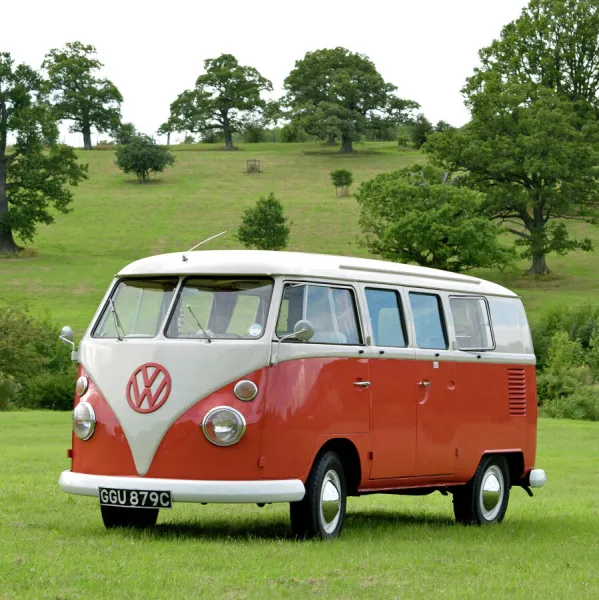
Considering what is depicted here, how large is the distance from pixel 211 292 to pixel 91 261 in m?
70.6

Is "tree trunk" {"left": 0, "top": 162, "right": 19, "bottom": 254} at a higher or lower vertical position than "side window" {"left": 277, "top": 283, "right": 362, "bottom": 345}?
lower

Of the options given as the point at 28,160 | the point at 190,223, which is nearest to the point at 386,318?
the point at 28,160

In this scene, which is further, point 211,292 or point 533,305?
point 533,305

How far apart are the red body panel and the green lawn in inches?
24.4

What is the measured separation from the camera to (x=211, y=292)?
11.1m

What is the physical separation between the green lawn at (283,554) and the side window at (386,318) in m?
1.87

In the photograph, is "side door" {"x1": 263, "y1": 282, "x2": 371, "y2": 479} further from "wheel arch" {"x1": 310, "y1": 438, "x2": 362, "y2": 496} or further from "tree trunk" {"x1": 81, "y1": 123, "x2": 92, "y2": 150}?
"tree trunk" {"x1": 81, "y1": 123, "x2": 92, "y2": 150}

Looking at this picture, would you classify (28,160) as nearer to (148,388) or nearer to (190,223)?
(190,223)

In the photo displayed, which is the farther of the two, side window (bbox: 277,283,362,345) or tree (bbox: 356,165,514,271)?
tree (bbox: 356,165,514,271)

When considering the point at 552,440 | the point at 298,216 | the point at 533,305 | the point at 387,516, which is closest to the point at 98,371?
the point at 387,516

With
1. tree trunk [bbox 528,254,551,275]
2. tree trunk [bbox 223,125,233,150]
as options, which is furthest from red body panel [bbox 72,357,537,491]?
tree trunk [bbox 223,125,233,150]

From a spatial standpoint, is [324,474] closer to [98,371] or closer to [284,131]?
[98,371]

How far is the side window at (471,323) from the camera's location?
13211 millimetres

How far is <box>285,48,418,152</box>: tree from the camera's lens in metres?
124
